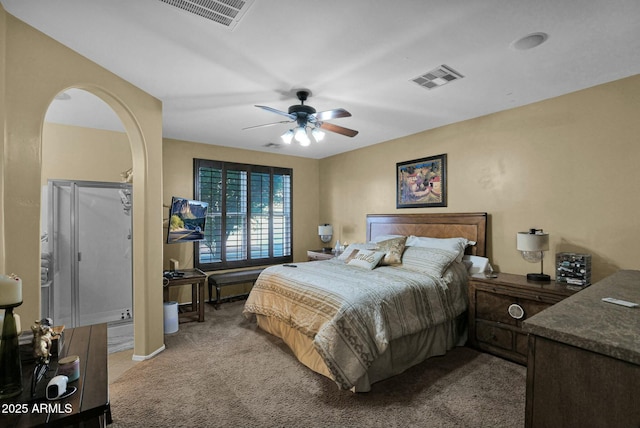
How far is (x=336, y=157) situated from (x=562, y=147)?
146 inches

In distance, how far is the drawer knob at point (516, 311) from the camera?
2852mm

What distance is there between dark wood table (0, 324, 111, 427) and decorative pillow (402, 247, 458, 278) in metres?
2.97

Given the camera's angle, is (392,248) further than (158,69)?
Yes

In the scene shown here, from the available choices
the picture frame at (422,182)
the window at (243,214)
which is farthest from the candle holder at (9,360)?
the picture frame at (422,182)

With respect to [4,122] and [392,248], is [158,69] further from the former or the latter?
[392,248]

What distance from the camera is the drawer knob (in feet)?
9.36

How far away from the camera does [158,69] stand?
2.58m

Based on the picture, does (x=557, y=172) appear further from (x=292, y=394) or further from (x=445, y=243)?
(x=292, y=394)

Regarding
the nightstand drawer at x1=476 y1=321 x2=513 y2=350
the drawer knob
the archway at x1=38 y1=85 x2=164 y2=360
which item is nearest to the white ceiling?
the archway at x1=38 y1=85 x2=164 y2=360

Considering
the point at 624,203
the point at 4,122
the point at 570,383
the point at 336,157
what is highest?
the point at 336,157

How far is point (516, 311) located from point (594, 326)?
2.02 metres

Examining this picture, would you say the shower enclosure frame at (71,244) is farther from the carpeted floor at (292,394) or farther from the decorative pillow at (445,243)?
the decorative pillow at (445,243)

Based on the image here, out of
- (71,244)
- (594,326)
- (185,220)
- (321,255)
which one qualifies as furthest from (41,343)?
(321,255)

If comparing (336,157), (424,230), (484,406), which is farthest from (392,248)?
(336,157)
